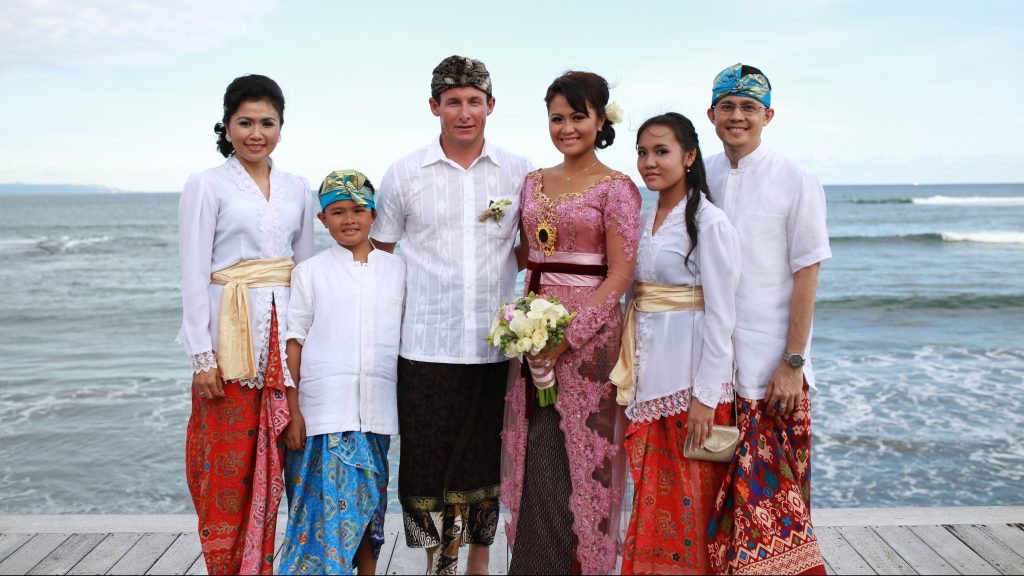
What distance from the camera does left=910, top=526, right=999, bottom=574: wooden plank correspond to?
3.62 m

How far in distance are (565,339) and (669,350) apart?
40 centimetres

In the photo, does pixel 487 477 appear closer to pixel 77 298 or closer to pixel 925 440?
pixel 925 440

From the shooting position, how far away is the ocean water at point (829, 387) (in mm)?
6199

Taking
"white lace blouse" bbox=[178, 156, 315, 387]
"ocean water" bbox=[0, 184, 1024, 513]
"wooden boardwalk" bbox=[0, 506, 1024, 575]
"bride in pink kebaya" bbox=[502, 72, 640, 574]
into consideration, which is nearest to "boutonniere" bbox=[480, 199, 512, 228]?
"bride in pink kebaya" bbox=[502, 72, 640, 574]

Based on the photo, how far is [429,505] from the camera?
344 centimetres

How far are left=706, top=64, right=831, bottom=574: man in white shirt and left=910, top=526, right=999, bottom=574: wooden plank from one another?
1104mm

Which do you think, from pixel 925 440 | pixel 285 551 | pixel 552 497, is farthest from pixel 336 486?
pixel 925 440

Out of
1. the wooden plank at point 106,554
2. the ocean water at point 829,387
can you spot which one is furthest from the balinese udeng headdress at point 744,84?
the ocean water at point 829,387

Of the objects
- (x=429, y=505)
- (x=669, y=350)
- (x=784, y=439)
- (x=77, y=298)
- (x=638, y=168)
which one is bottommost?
(x=77, y=298)

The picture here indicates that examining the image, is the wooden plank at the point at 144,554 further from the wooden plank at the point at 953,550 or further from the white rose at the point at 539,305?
the wooden plank at the point at 953,550

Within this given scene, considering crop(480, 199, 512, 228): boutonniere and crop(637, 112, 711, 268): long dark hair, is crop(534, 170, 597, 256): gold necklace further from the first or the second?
crop(637, 112, 711, 268): long dark hair

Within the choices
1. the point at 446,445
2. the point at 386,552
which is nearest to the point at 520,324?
the point at 446,445

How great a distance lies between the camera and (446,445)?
3.44m

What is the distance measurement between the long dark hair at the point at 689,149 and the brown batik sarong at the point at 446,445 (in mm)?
1090
